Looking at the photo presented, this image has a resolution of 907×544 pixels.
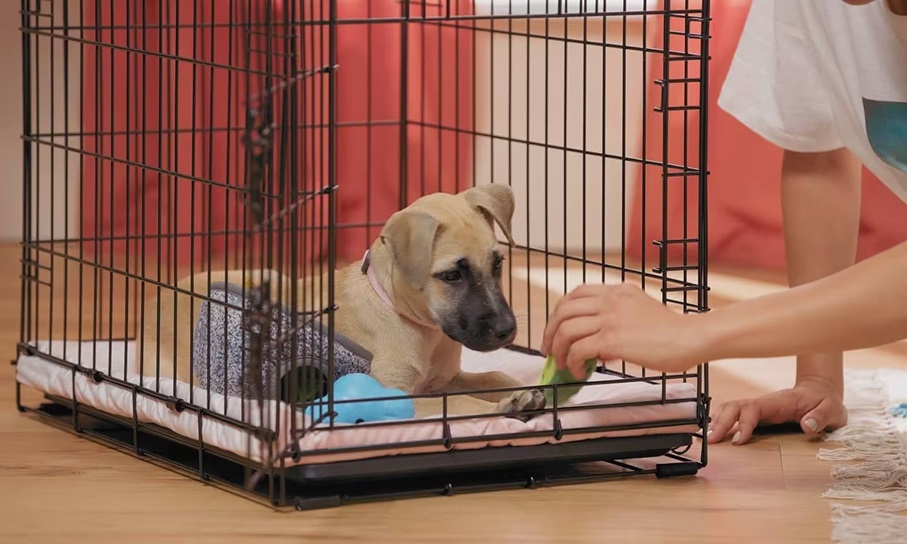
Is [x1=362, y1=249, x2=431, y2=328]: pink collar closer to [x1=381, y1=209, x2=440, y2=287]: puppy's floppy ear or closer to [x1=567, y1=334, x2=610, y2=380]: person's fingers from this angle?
[x1=381, y1=209, x2=440, y2=287]: puppy's floppy ear

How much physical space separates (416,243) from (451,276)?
89 mm

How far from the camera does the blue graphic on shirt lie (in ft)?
7.45

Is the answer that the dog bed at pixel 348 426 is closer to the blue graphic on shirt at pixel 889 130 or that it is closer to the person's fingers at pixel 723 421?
the person's fingers at pixel 723 421

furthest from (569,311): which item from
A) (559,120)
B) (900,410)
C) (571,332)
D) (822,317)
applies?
(559,120)

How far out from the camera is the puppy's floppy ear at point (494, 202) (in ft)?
8.03

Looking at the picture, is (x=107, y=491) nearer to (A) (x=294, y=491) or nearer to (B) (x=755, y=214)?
(A) (x=294, y=491)

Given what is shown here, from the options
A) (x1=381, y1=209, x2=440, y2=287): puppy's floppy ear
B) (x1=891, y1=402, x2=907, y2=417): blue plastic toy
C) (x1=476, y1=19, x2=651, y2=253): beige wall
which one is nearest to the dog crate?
(x1=381, y1=209, x2=440, y2=287): puppy's floppy ear

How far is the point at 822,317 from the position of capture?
189 centimetres

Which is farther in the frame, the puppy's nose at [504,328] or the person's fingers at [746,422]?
the person's fingers at [746,422]

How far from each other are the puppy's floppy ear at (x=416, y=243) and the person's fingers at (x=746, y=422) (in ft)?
2.20

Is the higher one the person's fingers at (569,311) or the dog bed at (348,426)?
the person's fingers at (569,311)

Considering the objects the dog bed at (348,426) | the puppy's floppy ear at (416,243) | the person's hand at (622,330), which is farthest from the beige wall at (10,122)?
the person's hand at (622,330)

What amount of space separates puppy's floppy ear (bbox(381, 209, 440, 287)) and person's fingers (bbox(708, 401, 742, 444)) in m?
0.64

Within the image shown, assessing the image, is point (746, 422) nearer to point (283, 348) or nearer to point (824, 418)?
point (824, 418)
